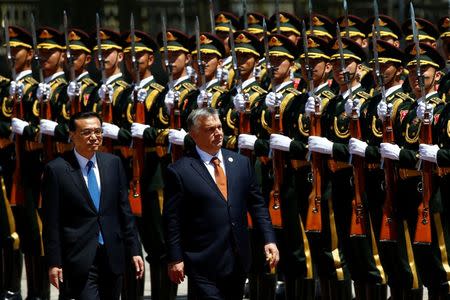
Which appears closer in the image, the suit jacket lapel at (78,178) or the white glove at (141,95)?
the suit jacket lapel at (78,178)

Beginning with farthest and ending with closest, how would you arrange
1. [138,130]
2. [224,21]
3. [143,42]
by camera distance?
1. [224,21]
2. [143,42]
3. [138,130]

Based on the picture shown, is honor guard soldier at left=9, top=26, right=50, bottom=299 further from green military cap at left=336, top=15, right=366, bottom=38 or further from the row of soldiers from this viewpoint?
green military cap at left=336, top=15, right=366, bottom=38

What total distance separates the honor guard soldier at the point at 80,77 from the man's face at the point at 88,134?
3338 mm

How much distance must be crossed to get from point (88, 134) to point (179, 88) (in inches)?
122

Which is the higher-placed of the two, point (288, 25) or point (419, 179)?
point (288, 25)

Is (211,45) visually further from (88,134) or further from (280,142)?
(88,134)

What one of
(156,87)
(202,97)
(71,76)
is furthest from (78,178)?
(71,76)

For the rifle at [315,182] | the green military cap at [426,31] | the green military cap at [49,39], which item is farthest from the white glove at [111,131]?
the green military cap at [426,31]

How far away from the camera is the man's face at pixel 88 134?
11.4m

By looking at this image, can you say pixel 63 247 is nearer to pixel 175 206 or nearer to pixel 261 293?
pixel 175 206

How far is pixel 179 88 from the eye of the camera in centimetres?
1449

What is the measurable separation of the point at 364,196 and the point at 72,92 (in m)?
2.81

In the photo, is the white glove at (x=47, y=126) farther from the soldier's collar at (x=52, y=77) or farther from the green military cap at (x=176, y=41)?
the green military cap at (x=176, y=41)

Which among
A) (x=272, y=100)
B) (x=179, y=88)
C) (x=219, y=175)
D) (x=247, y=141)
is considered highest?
(x=179, y=88)
